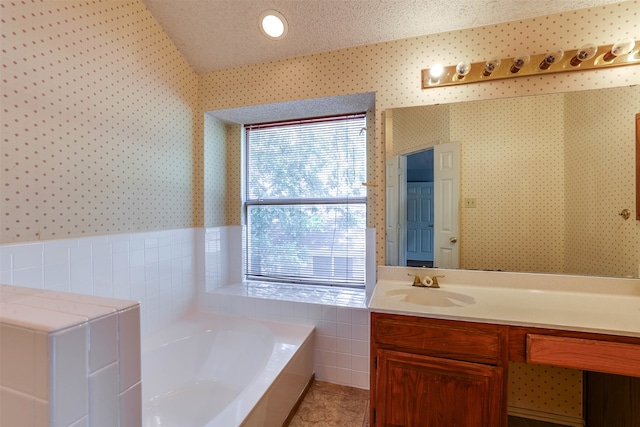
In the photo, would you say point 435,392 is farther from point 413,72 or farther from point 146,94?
point 146,94

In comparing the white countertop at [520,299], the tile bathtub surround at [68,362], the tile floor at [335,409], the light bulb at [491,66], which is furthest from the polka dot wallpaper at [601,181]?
the tile bathtub surround at [68,362]

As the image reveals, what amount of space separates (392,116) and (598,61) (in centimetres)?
104

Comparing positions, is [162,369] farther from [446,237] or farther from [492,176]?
[492,176]

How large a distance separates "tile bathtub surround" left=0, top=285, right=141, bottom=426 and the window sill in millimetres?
1476

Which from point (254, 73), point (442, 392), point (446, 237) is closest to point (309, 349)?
point (442, 392)

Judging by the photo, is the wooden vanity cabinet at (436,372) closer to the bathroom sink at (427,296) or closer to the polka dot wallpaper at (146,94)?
the bathroom sink at (427,296)

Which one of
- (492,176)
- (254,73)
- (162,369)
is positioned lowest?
(162,369)

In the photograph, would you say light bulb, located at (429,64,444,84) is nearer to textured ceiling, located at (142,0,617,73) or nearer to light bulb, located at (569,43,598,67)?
textured ceiling, located at (142,0,617,73)

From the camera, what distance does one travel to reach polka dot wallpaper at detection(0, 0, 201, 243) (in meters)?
1.14

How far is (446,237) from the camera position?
1.59 metres

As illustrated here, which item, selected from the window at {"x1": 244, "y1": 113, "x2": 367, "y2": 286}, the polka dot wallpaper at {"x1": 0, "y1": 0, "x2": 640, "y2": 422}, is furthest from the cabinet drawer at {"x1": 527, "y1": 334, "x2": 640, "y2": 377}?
the window at {"x1": 244, "y1": 113, "x2": 367, "y2": 286}

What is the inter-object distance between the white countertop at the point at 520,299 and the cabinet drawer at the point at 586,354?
2.0 inches

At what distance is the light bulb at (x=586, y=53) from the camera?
4.42ft

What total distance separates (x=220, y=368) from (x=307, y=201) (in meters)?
1.35
